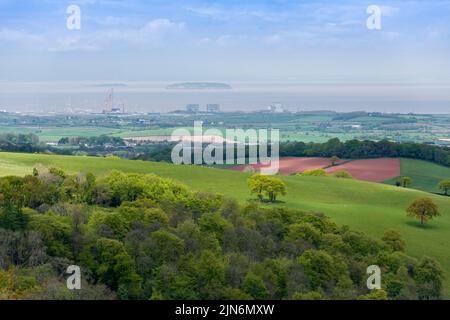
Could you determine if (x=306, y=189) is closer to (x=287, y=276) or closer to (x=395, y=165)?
(x=395, y=165)

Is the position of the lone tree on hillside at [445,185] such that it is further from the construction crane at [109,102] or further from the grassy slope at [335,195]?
the construction crane at [109,102]

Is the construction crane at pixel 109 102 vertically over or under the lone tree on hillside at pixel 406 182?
over

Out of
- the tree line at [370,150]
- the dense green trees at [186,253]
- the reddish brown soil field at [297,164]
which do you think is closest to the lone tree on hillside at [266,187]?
the dense green trees at [186,253]

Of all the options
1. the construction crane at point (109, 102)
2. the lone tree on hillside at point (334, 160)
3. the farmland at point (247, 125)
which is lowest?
Answer: the lone tree on hillside at point (334, 160)

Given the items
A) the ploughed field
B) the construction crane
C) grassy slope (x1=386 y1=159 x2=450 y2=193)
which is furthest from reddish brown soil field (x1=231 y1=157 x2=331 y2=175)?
the construction crane

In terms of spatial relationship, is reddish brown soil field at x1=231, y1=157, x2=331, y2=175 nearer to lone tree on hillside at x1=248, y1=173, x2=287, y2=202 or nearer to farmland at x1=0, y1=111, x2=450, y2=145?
farmland at x1=0, y1=111, x2=450, y2=145

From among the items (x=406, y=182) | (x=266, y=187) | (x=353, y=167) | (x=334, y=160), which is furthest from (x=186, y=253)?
(x=334, y=160)

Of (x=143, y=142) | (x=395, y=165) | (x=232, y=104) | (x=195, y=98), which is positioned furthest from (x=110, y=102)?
(x=395, y=165)

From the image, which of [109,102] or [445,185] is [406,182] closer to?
[445,185]
